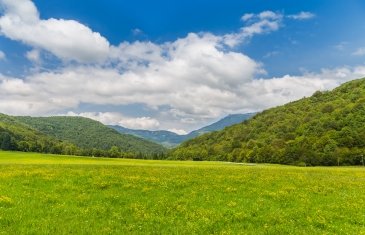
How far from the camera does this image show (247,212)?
20719 mm

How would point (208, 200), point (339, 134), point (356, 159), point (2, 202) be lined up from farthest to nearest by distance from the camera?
point (339, 134) → point (356, 159) → point (208, 200) → point (2, 202)

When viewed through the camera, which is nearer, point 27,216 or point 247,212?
point 27,216

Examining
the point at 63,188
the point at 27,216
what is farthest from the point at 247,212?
the point at 63,188

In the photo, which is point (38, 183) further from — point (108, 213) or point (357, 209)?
point (357, 209)

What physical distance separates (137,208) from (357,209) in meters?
14.2

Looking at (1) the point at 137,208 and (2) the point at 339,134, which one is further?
(2) the point at 339,134

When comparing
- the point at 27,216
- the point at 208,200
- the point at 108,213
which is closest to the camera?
the point at 27,216

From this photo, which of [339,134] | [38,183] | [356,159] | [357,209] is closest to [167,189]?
[38,183]

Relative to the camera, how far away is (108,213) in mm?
20016

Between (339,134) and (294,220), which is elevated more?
(339,134)

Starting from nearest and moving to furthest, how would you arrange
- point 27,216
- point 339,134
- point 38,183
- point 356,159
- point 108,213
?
point 27,216, point 108,213, point 38,183, point 356,159, point 339,134

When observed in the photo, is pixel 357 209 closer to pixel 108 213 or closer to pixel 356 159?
pixel 108 213

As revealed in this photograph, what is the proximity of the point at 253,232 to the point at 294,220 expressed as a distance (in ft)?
12.2

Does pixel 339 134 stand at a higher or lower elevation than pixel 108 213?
higher
